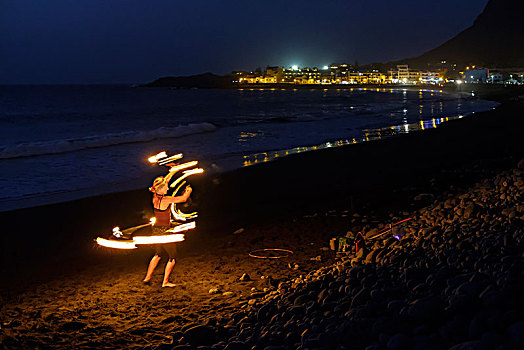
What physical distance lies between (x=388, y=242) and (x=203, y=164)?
13.0m

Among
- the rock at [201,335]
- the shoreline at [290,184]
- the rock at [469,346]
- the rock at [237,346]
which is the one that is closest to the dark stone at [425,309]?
the rock at [469,346]

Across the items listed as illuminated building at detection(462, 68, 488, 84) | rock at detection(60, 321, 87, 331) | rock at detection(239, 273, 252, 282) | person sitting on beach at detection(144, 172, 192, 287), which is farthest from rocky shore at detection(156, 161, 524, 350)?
illuminated building at detection(462, 68, 488, 84)

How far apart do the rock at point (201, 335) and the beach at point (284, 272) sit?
0.05ft

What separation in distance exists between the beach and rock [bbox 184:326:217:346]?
0.05 feet

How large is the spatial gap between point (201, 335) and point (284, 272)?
271cm

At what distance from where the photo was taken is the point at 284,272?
26.1 ft

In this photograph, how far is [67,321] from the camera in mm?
6660

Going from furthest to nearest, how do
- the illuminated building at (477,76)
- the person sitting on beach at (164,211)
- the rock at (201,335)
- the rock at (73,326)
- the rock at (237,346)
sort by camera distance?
the illuminated building at (477,76)
the person sitting on beach at (164,211)
the rock at (73,326)
the rock at (201,335)
the rock at (237,346)

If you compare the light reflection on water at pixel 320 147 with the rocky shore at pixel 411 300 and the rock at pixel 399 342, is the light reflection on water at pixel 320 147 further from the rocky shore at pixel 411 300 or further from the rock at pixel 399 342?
the rock at pixel 399 342

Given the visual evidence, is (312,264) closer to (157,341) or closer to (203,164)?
(157,341)

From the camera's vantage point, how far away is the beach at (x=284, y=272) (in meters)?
4.31

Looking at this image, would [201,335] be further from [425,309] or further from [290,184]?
[290,184]

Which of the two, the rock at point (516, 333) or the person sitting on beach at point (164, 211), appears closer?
the rock at point (516, 333)

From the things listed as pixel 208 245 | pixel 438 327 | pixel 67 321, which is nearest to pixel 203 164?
pixel 208 245
